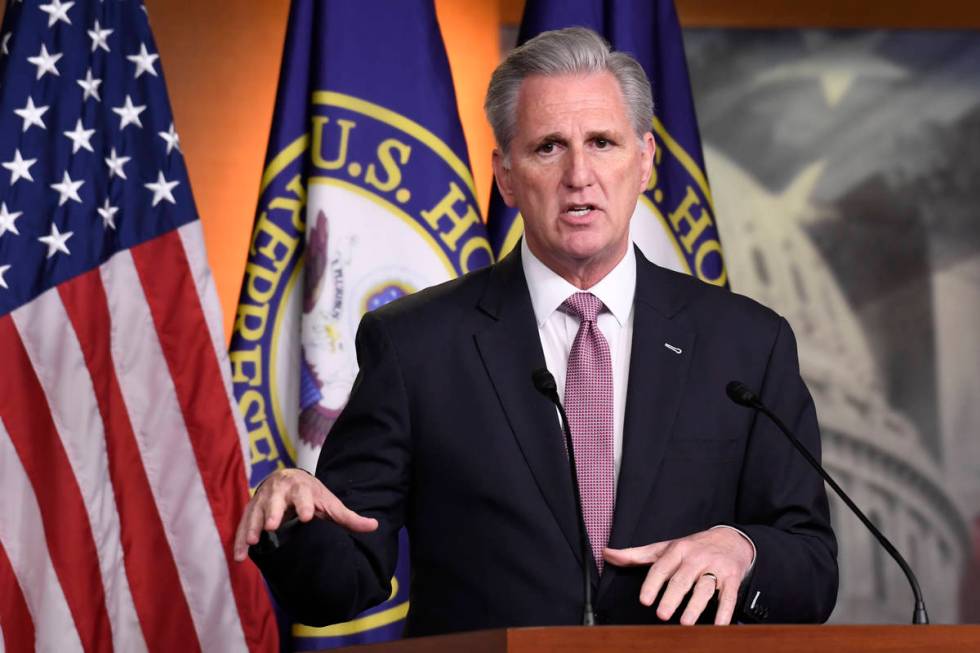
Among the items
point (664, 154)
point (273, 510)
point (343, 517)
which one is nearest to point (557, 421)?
point (343, 517)

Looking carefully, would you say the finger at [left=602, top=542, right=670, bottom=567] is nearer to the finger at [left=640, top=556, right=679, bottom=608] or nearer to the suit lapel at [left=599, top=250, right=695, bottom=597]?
the finger at [left=640, top=556, right=679, bottom=608]

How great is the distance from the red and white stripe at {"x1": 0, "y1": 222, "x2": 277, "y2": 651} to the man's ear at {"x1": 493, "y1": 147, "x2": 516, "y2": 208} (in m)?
1.31

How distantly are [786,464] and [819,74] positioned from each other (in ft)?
7.27

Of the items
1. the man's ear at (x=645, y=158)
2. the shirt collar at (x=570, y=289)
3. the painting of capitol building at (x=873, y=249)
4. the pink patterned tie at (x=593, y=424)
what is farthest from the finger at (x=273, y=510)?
the painting of capitol building at (x=873, y=249)

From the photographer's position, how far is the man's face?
85.7 inches

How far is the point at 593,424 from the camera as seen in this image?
2.09 meters

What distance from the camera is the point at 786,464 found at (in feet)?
6.91

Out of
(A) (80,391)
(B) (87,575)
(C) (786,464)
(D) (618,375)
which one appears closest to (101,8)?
(A) (80,391)

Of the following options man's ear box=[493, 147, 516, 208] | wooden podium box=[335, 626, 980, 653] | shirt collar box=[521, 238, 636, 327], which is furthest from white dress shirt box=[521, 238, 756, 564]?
wooden podium box=[335, 626, 980, 653]

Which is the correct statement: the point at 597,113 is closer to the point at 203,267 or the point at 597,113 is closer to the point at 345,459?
the point at 345,459

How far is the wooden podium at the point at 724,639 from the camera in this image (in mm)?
1255

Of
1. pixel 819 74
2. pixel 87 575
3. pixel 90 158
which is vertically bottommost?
pixel 87 575

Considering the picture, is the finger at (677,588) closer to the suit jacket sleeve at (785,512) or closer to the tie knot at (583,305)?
the suit jacket sleeve at (785,512)

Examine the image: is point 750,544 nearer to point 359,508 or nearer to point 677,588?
point 677,588
